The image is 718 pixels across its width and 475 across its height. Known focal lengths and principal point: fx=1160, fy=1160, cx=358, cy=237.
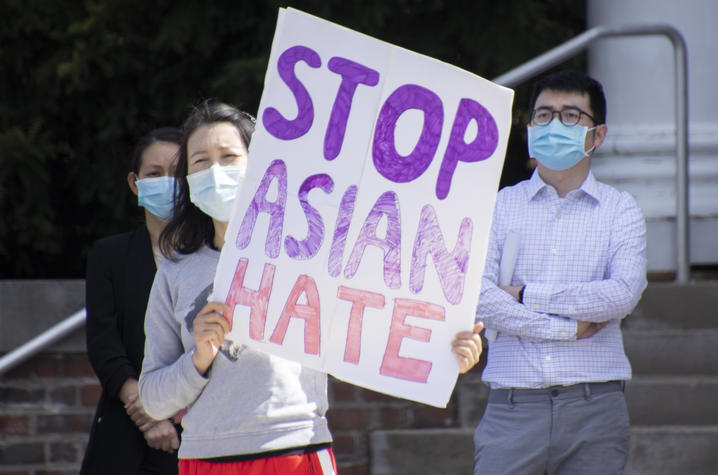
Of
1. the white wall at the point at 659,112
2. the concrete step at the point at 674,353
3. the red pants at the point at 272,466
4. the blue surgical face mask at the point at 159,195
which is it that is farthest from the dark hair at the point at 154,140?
the white wall at the point at 659,112

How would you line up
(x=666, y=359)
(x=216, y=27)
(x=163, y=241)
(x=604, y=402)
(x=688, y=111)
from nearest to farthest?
1. (x=163, y=241)
2. (x=604, y=402)
3. (x=666, y=359)
4. (x=688, y=111)
5. (x=216, y=27)

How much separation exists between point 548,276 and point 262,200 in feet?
3.67

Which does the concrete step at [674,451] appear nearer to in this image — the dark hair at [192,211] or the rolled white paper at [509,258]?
the rolled white paper at [509,258]

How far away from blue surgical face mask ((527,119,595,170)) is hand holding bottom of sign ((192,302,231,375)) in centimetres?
130

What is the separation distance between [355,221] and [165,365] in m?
0.57

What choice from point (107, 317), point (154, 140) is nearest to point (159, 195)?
point (154, 140)

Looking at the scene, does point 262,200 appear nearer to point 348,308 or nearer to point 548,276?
point 348,308

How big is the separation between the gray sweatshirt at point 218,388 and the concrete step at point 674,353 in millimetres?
2233

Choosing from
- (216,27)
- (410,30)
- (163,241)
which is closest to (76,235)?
(216,27)

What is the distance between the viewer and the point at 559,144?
3520 millimetres

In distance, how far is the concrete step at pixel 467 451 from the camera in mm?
4422

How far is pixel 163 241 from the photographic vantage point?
2965 millimetres

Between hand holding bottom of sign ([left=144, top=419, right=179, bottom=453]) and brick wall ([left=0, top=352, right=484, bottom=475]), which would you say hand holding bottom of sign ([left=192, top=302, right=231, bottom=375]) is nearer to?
hand holding bottom of sign ([left=144, top=419, right=179, bottom=453])

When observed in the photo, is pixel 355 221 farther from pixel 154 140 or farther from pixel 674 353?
pixel 674 353
